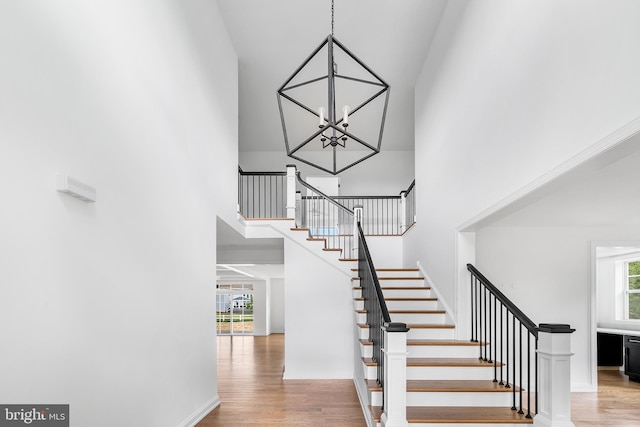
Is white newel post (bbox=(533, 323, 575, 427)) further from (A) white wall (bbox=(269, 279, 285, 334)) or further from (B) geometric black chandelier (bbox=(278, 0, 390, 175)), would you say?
(A) white wall (bbox=(269, 279, 285, 334))

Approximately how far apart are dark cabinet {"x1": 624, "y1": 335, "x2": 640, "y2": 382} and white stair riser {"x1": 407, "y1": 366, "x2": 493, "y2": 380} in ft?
13.2

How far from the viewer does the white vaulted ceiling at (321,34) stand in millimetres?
5932

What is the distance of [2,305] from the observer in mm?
1961

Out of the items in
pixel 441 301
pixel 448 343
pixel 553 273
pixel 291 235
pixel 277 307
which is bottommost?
pixel 277 307

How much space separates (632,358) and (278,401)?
573 centimetres

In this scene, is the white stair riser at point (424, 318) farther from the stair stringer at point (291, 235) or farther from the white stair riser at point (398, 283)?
the stair stringer at point (291, 235)

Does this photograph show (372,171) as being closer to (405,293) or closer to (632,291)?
(405,293)

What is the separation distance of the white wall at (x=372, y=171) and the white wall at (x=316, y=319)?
4.99m

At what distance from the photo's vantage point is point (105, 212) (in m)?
2.91

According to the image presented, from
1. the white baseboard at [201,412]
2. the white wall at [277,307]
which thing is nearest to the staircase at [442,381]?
the white baseboard at [201,412]

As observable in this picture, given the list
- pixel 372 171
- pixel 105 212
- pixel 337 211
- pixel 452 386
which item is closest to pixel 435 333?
pixel 452 386

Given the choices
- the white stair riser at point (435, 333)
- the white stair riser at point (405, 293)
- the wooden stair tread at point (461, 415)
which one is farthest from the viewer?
the white stair riser at point (405, 293)

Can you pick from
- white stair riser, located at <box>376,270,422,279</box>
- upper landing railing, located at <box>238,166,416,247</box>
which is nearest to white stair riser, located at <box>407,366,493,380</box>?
white stair riser, located at <box>376,270,422,279</box>

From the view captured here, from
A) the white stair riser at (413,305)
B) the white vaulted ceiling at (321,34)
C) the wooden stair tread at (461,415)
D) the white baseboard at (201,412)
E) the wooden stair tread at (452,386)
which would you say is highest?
the white vaulted ceiling at (321,34)
